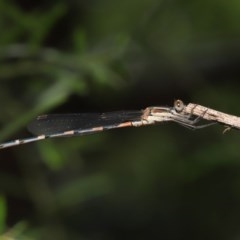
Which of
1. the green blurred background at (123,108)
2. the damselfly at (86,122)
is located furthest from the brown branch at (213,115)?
the green blurred background at (123,108)

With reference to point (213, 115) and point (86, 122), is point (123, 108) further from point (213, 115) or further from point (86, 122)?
point (213, 115)

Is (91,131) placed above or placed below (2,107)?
below

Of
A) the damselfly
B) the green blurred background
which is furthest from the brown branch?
the green blurred background

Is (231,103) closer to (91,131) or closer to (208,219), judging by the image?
(208,219)

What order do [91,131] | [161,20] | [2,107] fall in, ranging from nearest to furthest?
[91,131] < [2,107] < [161,20]

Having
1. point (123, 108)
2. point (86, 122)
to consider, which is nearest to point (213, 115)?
point (86, 122)

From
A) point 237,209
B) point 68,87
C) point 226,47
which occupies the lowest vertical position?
point 237,209

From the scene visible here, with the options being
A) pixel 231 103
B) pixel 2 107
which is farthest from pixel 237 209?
pixel 2 107
